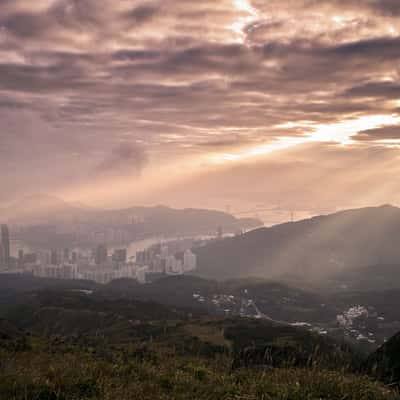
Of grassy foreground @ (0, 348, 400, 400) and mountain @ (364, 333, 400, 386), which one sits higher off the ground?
grassy foreground @ (0, 348, 400, 400)

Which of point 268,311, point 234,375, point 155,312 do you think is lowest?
point 268,311

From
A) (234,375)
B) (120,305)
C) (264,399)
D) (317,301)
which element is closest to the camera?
(264,399)

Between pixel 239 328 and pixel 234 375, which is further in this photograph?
pixel 239 328

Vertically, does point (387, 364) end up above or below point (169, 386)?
below

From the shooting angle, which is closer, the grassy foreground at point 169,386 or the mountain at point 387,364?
the grassy foreground at point 169,386

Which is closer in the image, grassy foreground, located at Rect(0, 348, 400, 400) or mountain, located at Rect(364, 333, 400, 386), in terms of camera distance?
grassy foreground, located at Rect(0, 348, 400, 400)

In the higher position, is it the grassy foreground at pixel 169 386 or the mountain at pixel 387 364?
the grassy foreground at pixel 169 386

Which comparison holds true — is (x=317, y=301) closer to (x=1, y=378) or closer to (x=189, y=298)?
(x=189, y=298)

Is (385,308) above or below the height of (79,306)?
below

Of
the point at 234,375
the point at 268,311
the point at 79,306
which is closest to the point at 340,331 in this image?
the point at 268,311

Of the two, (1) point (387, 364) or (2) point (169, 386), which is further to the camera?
(1) point (387, 364)

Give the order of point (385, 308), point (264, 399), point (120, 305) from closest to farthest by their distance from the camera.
Result: point (264, 399)
point (120, 305)
point (385, 308)
